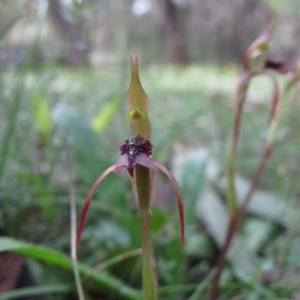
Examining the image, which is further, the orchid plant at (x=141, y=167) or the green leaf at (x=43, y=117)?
the green leaf at (x=43, y=117)

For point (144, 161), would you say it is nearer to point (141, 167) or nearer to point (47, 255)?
point (141, 167)

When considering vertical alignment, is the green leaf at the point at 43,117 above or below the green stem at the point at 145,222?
above

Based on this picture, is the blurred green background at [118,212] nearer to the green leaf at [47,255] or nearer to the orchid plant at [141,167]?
the green leaf at [47,255]

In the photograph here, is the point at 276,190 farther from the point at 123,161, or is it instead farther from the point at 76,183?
the point at 123,161

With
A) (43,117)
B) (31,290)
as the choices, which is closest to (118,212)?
(31,290)

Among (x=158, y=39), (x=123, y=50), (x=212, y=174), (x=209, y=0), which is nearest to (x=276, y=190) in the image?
(x=212, y=174)

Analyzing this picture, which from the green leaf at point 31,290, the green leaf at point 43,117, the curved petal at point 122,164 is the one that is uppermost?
the green leaf at point 43,117

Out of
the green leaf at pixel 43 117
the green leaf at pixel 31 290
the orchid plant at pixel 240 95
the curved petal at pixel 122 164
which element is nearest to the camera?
the curved petal at pixel 122 164

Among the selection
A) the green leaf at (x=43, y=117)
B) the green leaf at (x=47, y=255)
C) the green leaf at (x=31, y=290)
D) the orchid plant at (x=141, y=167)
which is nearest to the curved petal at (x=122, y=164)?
Answer: the orchid plant at (x=141, y=167)

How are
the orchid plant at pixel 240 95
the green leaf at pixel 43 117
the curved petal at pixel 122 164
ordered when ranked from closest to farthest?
the curved petal at pixel 122 164 < the orchid plant at pixel 240 95 < the green leaf at pixel 43 117

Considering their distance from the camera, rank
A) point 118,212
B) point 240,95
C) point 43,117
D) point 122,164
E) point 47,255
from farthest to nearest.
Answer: point 43,117 < point 118,212 < point 240,95 < point 47,255 < point 122,164
